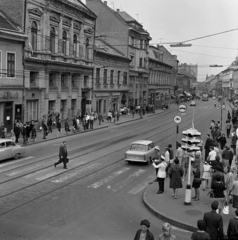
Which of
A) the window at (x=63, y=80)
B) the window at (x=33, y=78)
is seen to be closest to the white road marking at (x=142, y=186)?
the window at (x=33, y=78)

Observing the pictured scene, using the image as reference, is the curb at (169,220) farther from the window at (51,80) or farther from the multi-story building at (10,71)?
the window at (51,80)

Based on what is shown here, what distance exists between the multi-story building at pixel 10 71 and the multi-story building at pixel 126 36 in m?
29.3

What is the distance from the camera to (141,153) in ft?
66.3

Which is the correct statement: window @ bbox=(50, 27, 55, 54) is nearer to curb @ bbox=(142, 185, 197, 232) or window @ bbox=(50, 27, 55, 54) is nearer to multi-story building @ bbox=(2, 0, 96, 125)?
multi-story building @ bbox=(2, 0, 96, 125)

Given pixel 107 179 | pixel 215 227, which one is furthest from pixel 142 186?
pixel 215 227

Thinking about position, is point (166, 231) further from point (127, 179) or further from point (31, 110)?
point (31, 110)

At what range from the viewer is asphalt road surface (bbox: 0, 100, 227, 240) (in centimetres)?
1053

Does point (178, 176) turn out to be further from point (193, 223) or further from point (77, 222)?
point (77, 222)

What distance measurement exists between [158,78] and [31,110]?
171 feet

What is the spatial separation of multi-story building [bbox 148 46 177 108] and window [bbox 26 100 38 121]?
41.3m

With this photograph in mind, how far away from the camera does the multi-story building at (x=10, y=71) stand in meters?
29.2

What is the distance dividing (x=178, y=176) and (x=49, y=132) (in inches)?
844

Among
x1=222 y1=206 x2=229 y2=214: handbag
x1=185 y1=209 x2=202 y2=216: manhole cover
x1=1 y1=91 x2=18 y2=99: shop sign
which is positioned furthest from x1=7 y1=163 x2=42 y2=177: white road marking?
x1=1 y1=91 x2=18 y2=99: shop sign

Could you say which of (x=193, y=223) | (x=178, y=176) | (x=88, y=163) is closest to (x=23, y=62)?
(x=88, y=163)
